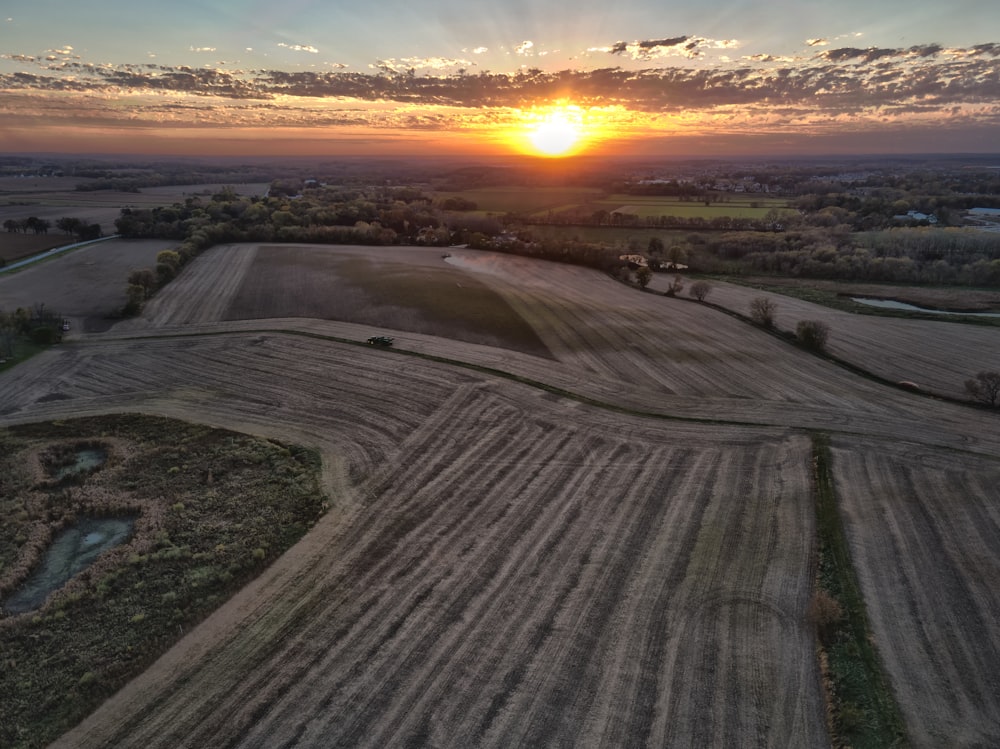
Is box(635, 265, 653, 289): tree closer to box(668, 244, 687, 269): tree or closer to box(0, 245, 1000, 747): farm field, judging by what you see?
box(668, 244, 687, 269): tree

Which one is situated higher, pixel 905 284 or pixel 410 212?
pixel 410 212

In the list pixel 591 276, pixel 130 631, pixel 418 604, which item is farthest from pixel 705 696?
pixel 591 276

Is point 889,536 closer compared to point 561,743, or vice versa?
point 561,743

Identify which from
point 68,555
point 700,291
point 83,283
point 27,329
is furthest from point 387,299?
point 68,555

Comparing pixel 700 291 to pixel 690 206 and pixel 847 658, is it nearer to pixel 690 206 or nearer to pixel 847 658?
pixel 847 658

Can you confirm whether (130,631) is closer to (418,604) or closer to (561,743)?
(418,604)

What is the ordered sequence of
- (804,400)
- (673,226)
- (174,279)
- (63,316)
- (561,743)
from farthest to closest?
(673,226) < (174,279) < (63,316) < (804,400) < (561,743)

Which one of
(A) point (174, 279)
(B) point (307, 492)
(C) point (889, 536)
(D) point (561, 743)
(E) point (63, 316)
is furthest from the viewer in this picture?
(A) point (174, 279)
